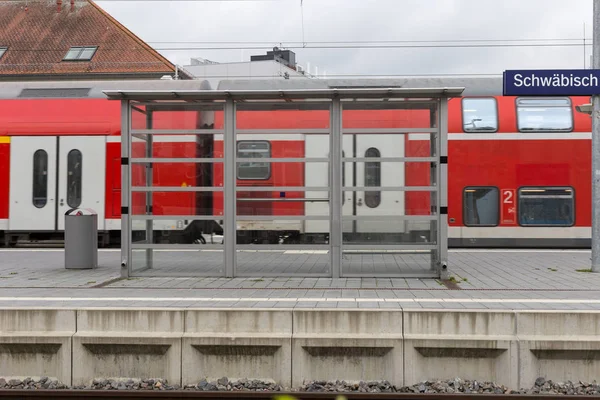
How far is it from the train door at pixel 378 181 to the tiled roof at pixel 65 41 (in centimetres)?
3088

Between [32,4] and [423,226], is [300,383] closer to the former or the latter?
[423,226]

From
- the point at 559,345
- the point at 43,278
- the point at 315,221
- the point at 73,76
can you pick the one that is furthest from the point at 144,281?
the point at 73,76

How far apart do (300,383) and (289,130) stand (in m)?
4.69

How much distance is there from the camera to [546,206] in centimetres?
1672

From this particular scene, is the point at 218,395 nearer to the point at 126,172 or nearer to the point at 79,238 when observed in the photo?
the point at 126,172

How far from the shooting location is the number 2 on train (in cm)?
1677

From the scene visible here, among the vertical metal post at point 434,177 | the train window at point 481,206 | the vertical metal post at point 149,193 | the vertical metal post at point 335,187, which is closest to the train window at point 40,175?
the vertical metal post at point 149,193

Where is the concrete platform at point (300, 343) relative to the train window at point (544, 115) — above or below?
below

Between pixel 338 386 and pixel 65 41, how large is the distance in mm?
40235

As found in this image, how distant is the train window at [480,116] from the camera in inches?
656

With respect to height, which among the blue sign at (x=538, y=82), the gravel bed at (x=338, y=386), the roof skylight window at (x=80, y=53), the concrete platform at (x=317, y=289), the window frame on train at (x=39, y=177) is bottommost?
the gravel bed at (x=338, y=386)

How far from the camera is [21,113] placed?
1752cm

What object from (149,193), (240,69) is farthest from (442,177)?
(240,69)

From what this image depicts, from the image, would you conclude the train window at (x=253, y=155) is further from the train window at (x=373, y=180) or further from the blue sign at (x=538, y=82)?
the blue sign at (x=538, y=82)
